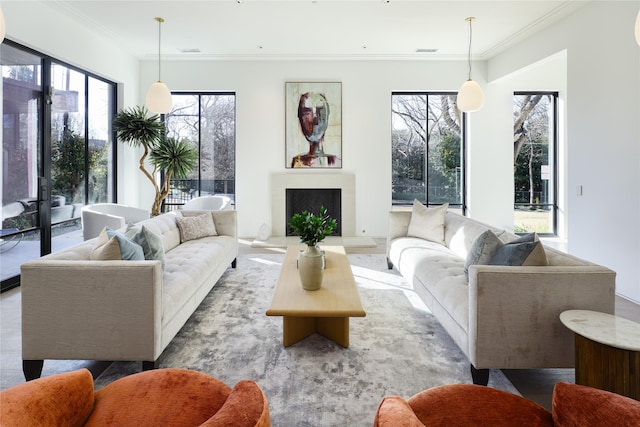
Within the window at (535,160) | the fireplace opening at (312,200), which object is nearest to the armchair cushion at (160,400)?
the fireplace opening at (312,200)

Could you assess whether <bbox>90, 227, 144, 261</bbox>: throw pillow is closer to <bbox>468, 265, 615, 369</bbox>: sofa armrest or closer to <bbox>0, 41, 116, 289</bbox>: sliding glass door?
<bbox>468, 265, 615, 369</bbox>: sofa armrest

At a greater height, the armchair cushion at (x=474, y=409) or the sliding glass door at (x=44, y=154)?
the sliding glass door at (x=44, y=154)

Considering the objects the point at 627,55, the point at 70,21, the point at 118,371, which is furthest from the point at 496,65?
the point at 118,371

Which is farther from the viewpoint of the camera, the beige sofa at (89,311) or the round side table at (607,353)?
the beige sofa at (89,311)

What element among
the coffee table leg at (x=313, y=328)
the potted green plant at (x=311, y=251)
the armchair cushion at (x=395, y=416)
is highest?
the potted green plant at (x=311, y=251)

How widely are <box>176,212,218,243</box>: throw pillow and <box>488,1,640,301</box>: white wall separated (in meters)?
4.29

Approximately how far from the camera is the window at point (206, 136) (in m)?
6.81

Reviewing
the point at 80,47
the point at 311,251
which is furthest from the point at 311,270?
the point at 80,47

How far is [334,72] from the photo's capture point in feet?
21.8

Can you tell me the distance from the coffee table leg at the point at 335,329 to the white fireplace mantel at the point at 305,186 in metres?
4.04

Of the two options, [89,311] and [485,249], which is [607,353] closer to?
[485,249]

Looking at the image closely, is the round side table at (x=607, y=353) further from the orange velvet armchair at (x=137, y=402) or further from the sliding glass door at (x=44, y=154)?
the sliding glass door at (x=44, y=154)

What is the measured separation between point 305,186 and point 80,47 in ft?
12.6

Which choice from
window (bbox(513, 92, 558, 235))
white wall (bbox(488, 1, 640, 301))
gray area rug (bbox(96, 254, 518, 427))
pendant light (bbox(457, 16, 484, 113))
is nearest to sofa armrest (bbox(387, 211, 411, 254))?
gray area rug (bbox(96, 254, 518, 427))
